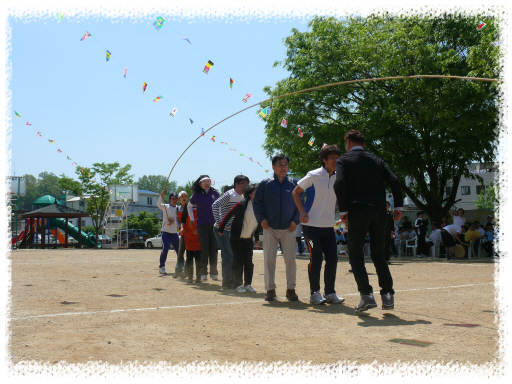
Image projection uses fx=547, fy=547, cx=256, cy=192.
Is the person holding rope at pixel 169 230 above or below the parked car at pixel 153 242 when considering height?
above

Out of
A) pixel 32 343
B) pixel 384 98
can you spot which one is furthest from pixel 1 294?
pixel 384 98

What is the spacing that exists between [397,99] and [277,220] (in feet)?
56.3

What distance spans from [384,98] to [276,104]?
16.6 feet

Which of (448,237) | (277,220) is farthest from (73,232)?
(277,220)

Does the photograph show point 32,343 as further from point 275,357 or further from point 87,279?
point 87,279

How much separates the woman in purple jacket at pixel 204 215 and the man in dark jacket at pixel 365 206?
13.3 ft

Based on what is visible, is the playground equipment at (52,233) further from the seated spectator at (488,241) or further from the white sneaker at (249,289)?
the white sneaker at (249,289)

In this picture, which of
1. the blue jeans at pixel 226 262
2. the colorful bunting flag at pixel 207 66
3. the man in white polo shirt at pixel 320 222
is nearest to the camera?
the man in white polo shirt at pixel 320 222

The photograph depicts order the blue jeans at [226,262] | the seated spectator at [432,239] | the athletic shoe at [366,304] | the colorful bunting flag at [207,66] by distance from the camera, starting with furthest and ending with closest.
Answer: the seated spectator at [432,239], the colorful bunting flag at [207,66], the blue jeans at [226,262], the athletic shoe at [366,304]

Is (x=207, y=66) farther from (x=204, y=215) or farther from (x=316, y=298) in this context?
(x=316, y=298)

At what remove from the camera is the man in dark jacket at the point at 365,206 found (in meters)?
5.58

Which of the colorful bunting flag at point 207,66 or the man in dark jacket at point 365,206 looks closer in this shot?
the man in dark jacket at point 365,206

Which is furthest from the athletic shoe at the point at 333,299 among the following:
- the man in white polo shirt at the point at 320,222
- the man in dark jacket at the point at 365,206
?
the man in dark jacket at the point at 365,206

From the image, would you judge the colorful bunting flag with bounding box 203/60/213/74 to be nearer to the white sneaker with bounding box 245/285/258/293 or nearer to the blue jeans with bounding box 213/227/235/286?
the blue jeans with bounding box 213/227/235/286
